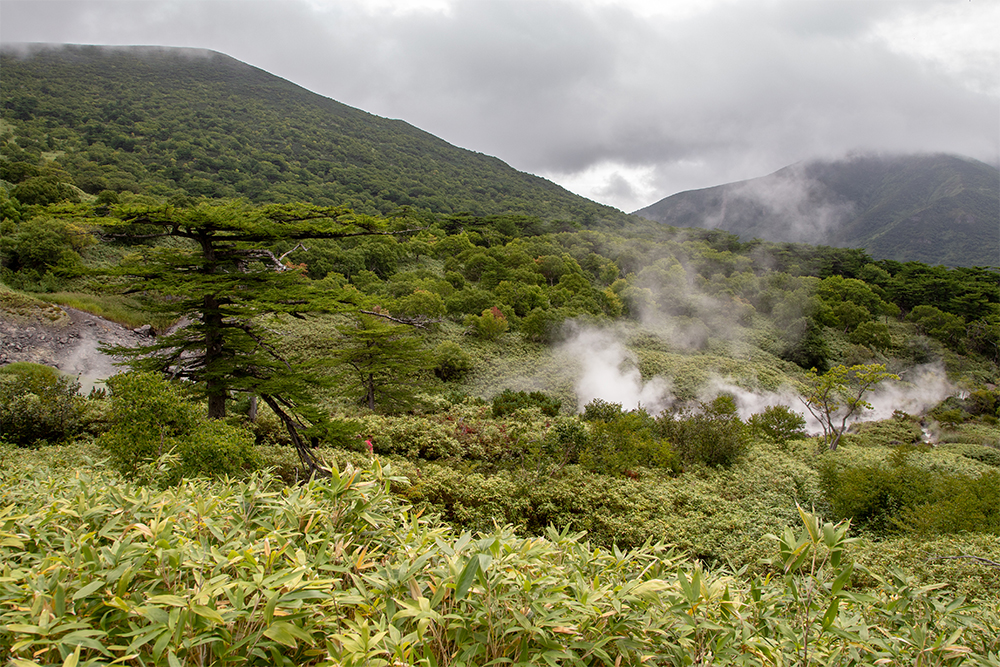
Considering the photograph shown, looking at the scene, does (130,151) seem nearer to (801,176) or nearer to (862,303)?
(862,303)

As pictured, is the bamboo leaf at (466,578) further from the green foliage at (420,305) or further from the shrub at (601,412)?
the green foliage at (420,305)

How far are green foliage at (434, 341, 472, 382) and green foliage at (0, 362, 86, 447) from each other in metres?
9.71

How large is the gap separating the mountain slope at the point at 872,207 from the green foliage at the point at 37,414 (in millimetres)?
69397

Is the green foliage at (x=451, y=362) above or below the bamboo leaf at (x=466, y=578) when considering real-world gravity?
below

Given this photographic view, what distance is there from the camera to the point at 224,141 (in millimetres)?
56312

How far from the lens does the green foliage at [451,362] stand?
16.0 m

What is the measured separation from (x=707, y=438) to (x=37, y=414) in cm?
1180

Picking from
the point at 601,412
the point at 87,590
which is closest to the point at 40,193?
the point at 601,412

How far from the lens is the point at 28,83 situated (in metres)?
56.3

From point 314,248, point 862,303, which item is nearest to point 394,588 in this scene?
point 314,248

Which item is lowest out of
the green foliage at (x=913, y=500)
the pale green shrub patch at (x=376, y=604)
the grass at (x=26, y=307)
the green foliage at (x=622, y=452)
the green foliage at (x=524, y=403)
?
the green foliage at (x=524, y=403)

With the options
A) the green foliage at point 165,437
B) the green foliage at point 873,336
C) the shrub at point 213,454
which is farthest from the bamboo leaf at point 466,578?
the green foliage at point 873,336

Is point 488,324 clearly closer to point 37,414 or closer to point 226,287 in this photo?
point 226,287

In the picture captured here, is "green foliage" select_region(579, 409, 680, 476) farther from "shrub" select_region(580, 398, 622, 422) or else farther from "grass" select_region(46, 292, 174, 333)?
"grass" select_region(46, 292, 174, 333)
